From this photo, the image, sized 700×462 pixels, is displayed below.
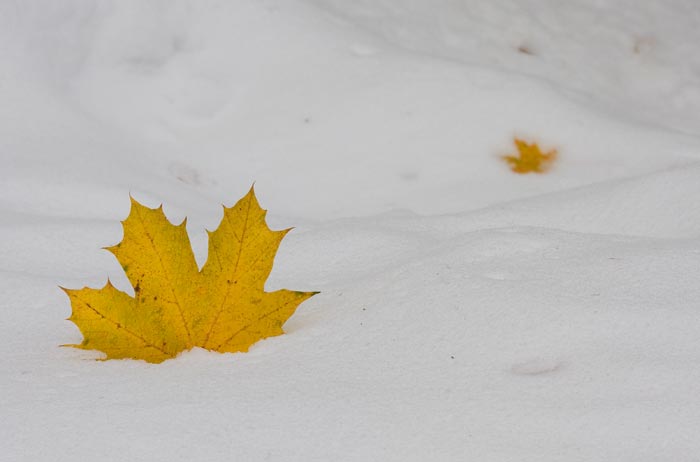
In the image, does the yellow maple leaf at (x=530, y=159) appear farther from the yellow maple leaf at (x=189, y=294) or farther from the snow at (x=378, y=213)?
the yellow maple leaf at (x=189, y=294)

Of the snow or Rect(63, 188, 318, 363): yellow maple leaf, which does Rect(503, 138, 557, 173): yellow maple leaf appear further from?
Rect(63, 188, 318, 363): yellow maple leaf

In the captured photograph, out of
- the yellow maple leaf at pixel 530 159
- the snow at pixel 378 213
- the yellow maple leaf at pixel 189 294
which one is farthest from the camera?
the yellow maple leaf at pixel 530 159

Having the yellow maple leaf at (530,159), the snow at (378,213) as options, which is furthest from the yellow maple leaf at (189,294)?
the yellow maple leaf at (530,159)

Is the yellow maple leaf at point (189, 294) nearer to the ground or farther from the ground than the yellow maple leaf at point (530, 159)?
nearer to the ground

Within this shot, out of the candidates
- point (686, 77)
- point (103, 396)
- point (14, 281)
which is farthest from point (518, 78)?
point (103, 396)

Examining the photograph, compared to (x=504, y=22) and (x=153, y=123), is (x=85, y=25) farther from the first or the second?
(x=504, y=22)
